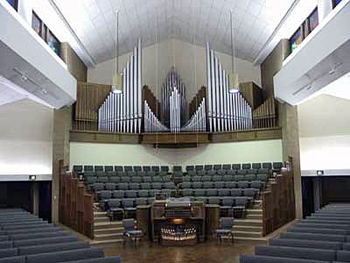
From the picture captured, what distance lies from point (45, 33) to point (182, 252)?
21.5 ft

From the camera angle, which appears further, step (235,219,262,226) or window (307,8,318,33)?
window (307,8,318,33)

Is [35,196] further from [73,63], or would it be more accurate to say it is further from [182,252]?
[182,252]

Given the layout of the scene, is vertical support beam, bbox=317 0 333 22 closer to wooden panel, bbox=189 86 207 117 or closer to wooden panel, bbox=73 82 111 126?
wooden panel, bbox=189 86 207 117

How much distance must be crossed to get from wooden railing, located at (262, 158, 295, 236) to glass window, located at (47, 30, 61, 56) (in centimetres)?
678

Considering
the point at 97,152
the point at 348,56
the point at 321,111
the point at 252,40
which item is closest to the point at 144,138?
the point at 97,152

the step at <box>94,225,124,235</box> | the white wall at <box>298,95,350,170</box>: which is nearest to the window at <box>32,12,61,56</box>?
the step at <box>94,225,124,235</box>

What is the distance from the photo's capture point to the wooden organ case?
8.02 meters

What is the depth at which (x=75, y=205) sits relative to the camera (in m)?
9.46

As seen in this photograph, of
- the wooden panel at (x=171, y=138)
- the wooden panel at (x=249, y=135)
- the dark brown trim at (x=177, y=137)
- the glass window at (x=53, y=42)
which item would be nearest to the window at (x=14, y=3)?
the glass window at (x=53, y=42)

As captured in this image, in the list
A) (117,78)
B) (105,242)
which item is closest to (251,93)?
(117,78)

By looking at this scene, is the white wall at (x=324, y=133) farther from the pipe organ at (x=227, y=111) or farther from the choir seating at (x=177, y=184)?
the pipe organ at (x=227, y=111)

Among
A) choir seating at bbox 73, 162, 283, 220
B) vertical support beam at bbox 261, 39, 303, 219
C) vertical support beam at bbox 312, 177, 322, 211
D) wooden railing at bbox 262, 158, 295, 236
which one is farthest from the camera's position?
vertical support beam at bbox 312, 177, 322, 211

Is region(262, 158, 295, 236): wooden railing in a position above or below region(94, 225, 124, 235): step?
above

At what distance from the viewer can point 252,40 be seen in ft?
38.2
